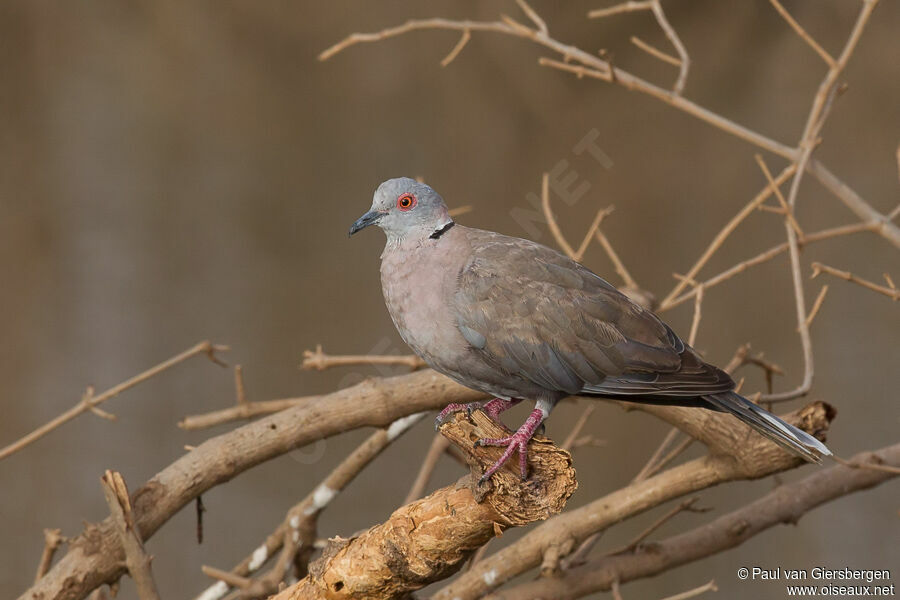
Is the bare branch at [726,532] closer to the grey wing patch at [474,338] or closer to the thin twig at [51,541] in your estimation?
the grey wing patch at [474,338]

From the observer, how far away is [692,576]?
3.90 metres

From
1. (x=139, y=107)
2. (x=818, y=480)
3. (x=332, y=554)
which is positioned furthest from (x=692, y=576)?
(x=139, y=107)

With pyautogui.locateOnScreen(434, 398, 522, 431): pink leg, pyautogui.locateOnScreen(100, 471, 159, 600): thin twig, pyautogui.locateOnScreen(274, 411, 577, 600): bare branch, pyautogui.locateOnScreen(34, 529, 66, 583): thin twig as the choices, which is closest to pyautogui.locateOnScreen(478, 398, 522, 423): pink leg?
pyautogui.locateOnScreen(434, 398, 522, 431): pink leg

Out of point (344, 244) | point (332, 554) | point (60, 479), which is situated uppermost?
point (344, 244)

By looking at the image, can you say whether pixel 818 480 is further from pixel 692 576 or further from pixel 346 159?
pixel 346 159

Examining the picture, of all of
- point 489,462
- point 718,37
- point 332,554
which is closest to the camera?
point 489,462

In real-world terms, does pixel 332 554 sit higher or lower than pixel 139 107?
lower

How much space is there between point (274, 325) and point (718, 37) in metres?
2.17

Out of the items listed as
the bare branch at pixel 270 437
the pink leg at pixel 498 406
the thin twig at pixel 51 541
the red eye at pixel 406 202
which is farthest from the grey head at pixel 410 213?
the thin twig at pixel 51 541

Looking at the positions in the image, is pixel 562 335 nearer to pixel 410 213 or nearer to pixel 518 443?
pixel 518 443

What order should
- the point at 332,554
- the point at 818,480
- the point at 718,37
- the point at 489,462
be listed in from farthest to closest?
the point at 718,37
the point at 818,480
the point at 332,554
the point at 489,462

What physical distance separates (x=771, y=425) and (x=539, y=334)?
46 centimetres

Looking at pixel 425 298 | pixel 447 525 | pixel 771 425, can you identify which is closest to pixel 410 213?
pixel 425 298

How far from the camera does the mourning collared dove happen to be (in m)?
1.67
